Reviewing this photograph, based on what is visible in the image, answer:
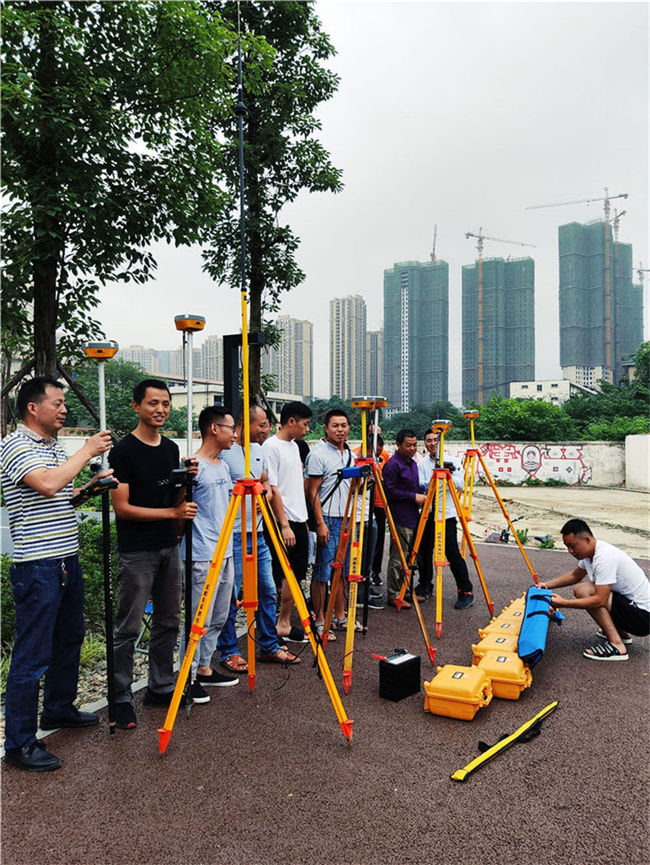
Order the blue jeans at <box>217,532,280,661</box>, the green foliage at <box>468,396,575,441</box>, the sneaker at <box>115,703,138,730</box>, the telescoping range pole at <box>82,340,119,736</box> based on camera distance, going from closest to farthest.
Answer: the telescoping range pole at <box>82,340,119,736</box>
the sneaker at <box>115,703,138,730</box>
the blue jeans at <box>217,532,280,661</box>
the green foliage at <box>468,396,575,441</box>

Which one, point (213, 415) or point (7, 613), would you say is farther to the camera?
point (7, 613)

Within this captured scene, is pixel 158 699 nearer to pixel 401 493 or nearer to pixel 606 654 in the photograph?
pixel 401 493

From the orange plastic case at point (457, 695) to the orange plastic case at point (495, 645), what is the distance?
21.6 inches

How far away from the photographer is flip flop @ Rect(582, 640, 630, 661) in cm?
488

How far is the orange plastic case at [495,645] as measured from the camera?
4531mm

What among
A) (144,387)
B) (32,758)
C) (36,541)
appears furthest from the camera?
(144,387)

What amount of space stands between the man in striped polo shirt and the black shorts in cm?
425

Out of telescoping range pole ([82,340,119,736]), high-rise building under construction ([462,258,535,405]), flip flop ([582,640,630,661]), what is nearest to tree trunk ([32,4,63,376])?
telescoping range pole ([82,340,119,736])

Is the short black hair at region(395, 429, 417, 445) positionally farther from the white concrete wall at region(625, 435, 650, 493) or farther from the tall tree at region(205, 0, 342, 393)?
the white concrete wall at region(625, 435, 650, 493)

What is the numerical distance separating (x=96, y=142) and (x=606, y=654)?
19.1ft

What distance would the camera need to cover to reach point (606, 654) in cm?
491

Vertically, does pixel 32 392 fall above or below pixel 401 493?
above

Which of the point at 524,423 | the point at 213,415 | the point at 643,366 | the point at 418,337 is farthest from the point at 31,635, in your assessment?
the point at 418,337

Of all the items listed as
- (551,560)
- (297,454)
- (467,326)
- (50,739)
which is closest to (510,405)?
(551,560)
